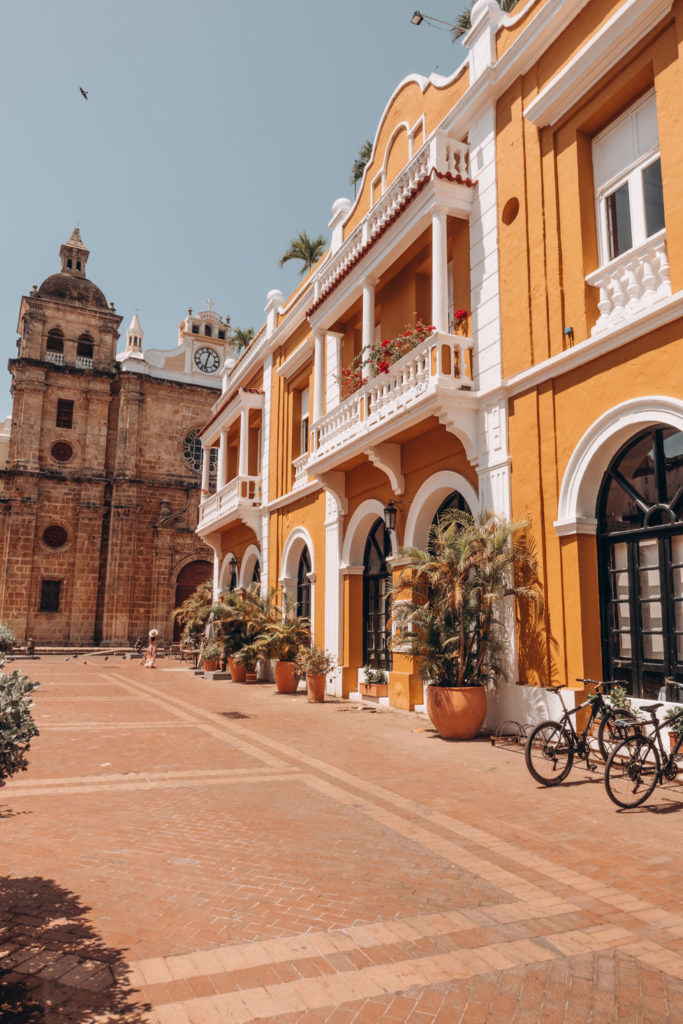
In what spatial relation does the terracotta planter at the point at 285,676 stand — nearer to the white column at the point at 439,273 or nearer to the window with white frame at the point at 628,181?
the white column at the point at 439,273

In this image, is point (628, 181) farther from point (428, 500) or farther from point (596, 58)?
point (428, 500)

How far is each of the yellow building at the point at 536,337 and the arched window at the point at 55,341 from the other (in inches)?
1079

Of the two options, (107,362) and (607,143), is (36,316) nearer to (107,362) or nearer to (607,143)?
(107,362)

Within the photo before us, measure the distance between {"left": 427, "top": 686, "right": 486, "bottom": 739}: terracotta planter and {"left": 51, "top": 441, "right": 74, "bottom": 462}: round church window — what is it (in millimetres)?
32175

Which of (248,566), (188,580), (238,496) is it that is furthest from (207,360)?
(238,496)

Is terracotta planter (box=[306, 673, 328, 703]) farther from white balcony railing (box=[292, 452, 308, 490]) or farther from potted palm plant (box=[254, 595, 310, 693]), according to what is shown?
white balcony railing (box=[292, 452, 308, 490])

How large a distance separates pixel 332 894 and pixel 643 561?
5.68 meters

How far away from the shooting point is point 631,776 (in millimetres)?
6539

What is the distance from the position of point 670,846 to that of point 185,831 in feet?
12.0

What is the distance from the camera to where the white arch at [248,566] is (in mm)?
23047

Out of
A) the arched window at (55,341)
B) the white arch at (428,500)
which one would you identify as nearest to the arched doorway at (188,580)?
the arched window at (55,341)

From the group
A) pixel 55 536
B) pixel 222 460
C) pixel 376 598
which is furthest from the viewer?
pixel 55 536

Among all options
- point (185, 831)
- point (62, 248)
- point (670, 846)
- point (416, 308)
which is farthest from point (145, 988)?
point (62, 248)

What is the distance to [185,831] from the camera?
563 cm
